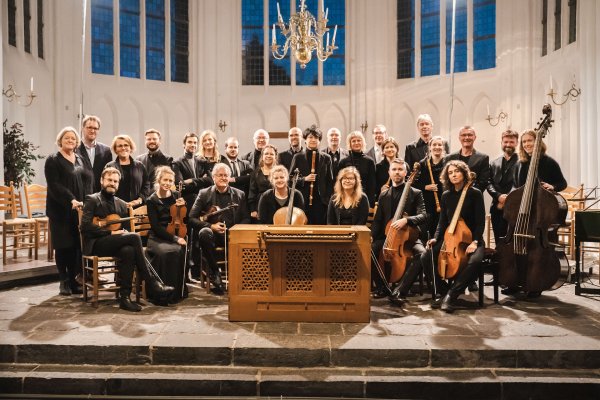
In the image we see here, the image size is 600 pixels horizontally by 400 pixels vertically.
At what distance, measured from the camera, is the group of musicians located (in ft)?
16.3

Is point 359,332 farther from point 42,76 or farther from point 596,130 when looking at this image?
point 42,76

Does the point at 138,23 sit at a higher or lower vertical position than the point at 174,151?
higher

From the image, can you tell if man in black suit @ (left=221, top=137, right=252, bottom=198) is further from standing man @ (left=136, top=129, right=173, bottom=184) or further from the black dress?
the black dress

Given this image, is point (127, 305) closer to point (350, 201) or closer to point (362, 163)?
point (350, 201)

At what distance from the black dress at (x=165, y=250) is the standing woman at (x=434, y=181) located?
94.0 inches

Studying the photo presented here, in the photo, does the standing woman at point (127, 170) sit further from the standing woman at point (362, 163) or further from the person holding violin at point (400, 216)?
the person holding violin at point (400, 216)

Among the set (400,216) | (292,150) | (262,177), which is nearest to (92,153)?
(262,177)

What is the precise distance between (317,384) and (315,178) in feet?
9.86

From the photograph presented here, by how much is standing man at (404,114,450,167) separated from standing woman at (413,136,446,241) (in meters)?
0.51

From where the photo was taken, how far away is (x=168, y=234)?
17.5 ft

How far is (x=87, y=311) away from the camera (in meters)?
4.77

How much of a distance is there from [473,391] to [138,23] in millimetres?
10949

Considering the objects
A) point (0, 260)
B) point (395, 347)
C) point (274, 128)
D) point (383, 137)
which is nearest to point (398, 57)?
point (274, 128)

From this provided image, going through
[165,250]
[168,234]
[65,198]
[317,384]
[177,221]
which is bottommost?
[317,384]
